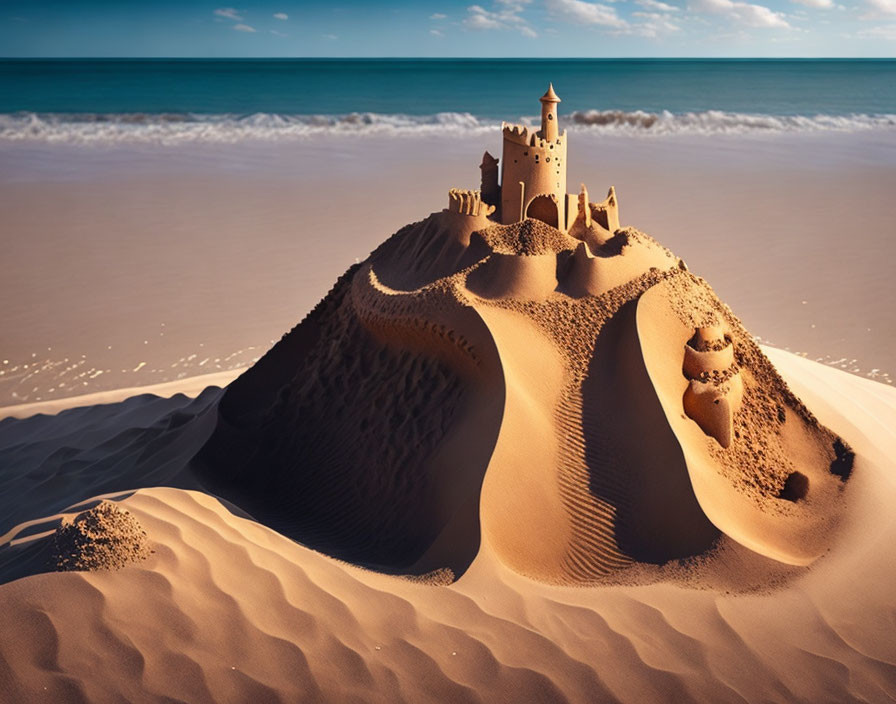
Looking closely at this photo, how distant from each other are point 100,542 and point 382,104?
139 ft

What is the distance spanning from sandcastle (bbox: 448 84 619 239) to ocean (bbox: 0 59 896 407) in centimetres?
559

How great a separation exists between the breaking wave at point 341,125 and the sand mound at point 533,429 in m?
25.0

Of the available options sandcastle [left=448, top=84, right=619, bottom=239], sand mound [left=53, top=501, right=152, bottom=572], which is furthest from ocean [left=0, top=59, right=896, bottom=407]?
sand mound [left=53, top=501, right=152, bottom=572]

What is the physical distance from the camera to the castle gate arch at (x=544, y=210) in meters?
6.73

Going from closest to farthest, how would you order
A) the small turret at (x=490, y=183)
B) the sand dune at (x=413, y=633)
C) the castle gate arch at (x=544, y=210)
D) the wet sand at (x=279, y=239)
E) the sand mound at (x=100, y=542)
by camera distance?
1. the sand dune at (x=413, y=633)
2. the sand mound at (x=100, y=542)
3. the castle gate arch at (x=544, y=210)
4. the small turret at (x=490, y=183)
5. the wet sand at (x=279, y=239)

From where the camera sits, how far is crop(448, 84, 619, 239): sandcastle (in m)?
6.62

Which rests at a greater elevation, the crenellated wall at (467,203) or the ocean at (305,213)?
the crenellated wall at (467,203)

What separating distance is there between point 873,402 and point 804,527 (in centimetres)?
361

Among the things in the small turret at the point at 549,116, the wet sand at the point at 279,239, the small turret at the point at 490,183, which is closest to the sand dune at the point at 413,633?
the small turret at the point at 490,183

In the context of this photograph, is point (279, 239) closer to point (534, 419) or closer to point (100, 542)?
point (534, 419)

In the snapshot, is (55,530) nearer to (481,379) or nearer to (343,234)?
(481,379)

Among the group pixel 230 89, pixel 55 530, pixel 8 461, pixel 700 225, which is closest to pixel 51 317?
pixel 8 461

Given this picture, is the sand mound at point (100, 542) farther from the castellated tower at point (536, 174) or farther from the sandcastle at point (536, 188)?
the castellated tower at point (536, 174)

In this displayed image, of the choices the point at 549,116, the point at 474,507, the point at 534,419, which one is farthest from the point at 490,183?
the point at 474,507
